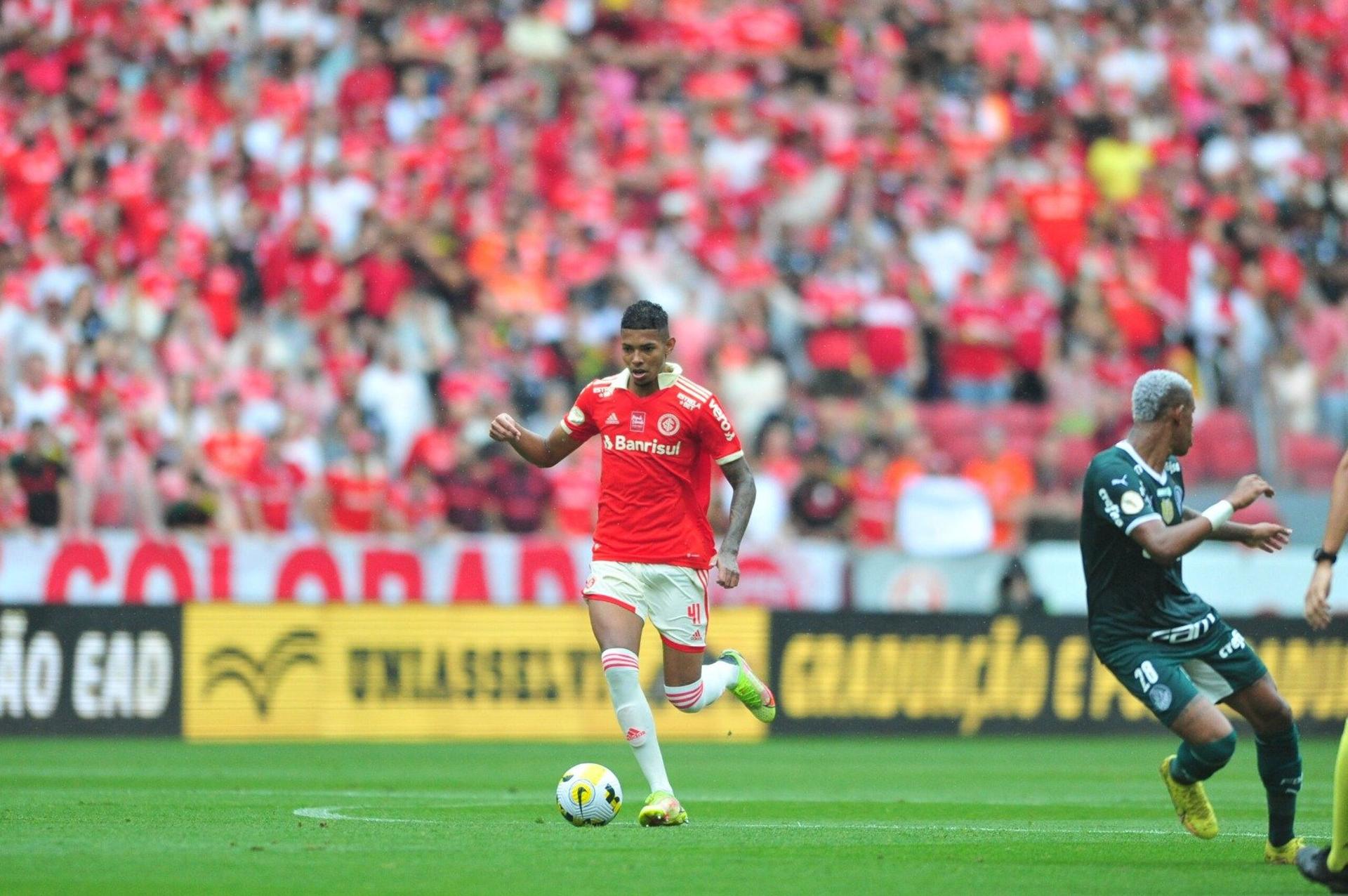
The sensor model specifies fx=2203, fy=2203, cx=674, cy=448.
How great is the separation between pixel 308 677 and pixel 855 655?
5215 millimetres

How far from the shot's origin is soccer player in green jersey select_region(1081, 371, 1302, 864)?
9945 mm

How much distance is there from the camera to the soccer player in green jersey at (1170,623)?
9945 mm

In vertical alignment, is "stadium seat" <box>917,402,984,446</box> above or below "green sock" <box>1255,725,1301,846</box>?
above

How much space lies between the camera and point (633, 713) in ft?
37.4

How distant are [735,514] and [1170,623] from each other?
2470mm

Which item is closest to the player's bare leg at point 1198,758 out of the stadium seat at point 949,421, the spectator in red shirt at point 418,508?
the spectator in red shirt at point 418,508

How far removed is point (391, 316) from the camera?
74.7 ft

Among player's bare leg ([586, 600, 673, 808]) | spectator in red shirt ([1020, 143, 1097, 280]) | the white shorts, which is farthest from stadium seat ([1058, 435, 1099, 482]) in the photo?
player's bare leg ([586, 600, 673, 808])

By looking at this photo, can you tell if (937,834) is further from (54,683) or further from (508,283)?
(508,283)

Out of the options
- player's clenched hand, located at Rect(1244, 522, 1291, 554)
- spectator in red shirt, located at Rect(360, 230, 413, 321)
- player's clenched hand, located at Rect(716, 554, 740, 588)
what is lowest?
player's clenched hand, located at Rect(716, 554, 740, 588)

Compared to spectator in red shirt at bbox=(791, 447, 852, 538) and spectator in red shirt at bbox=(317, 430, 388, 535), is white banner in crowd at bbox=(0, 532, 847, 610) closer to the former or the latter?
spectator in red shirt at bbox=(317, 430, 388, 535)

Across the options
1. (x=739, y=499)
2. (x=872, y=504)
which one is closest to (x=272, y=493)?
(x=872, y=504)

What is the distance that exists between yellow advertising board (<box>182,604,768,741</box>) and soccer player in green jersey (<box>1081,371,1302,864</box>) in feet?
33.9

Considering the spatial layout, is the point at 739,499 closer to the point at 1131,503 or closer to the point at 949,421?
the point at 1131,503
